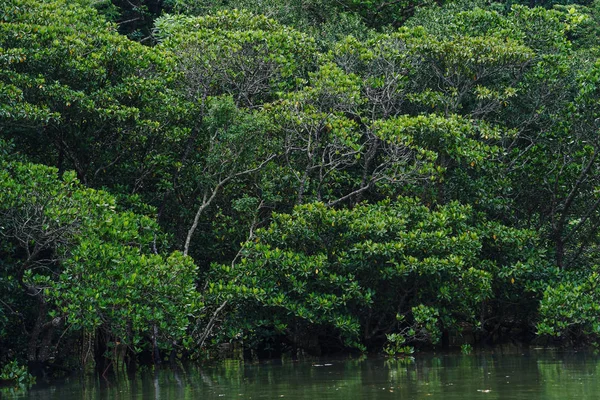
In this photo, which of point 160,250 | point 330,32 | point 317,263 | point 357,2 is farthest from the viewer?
point 357,2

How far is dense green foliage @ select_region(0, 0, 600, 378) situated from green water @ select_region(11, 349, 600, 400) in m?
0.95

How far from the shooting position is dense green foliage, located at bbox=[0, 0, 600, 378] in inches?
672

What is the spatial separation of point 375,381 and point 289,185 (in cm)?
798

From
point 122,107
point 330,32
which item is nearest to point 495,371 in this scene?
point 122,107

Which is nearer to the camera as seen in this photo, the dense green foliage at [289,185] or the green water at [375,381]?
the green water at [375,381]

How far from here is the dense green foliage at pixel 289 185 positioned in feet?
56.0

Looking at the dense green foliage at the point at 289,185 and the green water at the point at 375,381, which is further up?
the dense green foliage at the point at 289,185

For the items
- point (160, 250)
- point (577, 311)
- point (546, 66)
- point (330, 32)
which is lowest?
point (577, 311)

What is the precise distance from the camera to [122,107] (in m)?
18.8

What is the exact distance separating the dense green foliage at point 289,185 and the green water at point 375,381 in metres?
0.95

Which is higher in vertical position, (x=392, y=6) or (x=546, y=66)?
(x=392, y=6)

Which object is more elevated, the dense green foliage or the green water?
the dense green foliage

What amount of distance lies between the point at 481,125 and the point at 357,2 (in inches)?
334

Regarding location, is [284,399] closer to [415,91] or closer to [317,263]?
[317,263]
